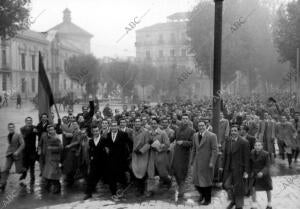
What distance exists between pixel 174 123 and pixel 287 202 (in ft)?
14.6

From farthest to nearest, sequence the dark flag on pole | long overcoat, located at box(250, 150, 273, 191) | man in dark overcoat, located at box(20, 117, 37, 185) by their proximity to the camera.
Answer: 1. the dark flag on pole
2. man in dark overcoat, located at box(20, 117, 37, 185)
3. long overcoat, located at box(250, 150, 273, 191)

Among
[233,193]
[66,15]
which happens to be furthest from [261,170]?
[66,15]

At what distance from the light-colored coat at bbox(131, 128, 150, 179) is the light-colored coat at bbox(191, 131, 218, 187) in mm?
1250

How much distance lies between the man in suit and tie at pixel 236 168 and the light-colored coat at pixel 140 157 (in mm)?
1834

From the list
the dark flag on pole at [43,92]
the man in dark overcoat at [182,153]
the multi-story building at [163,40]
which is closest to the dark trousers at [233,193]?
the man in dark overcoat at [182,153]

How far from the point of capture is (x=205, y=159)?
25.5 ft

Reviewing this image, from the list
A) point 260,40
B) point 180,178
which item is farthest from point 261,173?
point 260,40

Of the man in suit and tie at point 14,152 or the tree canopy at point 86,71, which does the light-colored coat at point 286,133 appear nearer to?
the man in suit and tie at point 14,152

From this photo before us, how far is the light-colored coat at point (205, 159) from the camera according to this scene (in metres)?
7.65

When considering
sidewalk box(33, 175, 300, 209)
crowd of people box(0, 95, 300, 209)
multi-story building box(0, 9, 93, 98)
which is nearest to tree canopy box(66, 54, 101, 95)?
multi-story building box(0, 9, 93, 98)

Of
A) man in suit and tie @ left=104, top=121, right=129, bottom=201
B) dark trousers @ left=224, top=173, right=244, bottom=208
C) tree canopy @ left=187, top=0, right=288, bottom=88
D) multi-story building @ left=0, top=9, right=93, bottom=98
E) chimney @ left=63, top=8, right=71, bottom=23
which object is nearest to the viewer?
dark trousers @ left=224, top=173, right=244, bottom=208

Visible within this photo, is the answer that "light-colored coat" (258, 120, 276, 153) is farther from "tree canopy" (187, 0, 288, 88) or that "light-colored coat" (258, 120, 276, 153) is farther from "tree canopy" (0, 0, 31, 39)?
"tree canopy" (187, 0, 288, 88)

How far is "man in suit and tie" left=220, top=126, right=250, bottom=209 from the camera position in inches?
286

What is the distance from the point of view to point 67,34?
88.8m
